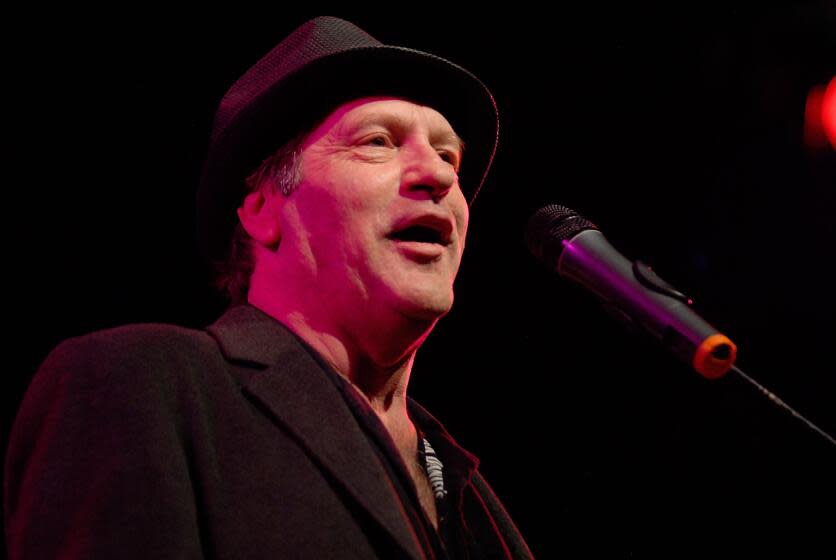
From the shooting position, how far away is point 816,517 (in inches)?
132

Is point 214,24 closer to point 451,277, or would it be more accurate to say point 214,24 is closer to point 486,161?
→ point 486,161

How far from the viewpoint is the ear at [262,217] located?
2.25 metres

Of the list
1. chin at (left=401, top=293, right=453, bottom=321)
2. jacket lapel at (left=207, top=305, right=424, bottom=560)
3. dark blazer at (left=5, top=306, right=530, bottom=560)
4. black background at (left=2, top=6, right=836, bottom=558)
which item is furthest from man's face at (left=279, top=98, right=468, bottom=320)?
black background at (left=2, top=6, right=836, bottom=558)

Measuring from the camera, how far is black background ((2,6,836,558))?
340cm

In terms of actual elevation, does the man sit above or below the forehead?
below

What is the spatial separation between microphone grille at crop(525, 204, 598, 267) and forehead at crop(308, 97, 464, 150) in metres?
0.63

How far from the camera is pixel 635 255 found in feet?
12.5

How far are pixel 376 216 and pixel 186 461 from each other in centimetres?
91

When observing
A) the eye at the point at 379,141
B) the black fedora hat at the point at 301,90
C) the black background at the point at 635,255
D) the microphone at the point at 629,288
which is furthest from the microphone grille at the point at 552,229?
the black background at the point at 635,255

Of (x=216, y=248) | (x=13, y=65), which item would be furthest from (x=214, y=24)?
(x=216, y=248)

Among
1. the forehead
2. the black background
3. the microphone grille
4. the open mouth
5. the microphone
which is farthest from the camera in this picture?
the black background

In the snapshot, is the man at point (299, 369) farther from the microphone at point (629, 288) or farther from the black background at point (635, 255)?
the black background at point (635, 255)

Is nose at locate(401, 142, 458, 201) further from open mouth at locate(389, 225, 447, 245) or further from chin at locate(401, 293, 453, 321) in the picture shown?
chin at locate(401, 293, 453, 321)

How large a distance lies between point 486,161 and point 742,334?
196cm
